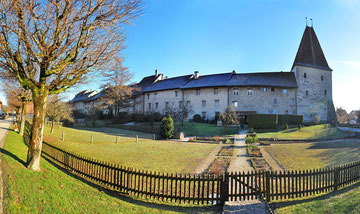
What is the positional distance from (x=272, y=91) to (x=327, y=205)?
120 ft

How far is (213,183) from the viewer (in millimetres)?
5887

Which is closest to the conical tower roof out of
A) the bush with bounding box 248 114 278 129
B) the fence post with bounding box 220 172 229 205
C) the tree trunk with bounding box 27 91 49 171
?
the bush with bounding box 248 114 278 129

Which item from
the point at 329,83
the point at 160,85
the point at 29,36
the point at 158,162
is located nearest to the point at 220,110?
the point at 160,85

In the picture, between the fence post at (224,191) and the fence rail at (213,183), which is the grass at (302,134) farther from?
the fence post at (224,191)

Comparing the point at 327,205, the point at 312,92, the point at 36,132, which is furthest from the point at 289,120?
the point at 36,132

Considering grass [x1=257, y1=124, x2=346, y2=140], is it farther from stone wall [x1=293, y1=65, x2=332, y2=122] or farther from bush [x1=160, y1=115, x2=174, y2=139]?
stone wall [x1=293, y1=65, x2=332, y2=122]

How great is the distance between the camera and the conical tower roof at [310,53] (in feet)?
132

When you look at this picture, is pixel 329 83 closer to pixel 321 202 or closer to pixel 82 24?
pixel 321 202

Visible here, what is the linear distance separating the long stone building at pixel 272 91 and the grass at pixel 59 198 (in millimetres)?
32487

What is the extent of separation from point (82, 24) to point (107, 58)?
5.42 ft

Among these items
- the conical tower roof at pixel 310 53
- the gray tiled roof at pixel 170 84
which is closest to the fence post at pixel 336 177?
the gray tiled roof at pixel 170 84

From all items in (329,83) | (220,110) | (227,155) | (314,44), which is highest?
(314,44)

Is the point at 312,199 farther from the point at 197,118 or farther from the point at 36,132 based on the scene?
the point at 197,118

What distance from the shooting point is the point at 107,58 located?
8805 mm
